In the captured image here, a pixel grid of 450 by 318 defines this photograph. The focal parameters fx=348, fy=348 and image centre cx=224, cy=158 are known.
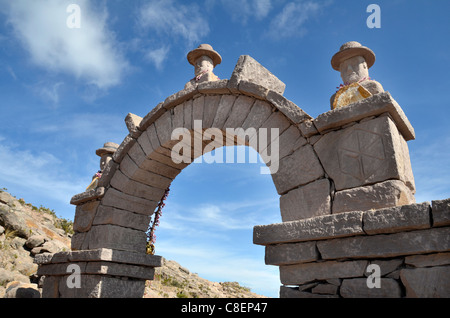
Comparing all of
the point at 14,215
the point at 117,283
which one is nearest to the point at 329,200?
the point at 117,283

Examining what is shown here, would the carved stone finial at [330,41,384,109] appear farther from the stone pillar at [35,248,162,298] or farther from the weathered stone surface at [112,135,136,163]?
the stone pillar at [35,248,162,298]

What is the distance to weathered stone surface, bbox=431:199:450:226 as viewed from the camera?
253 cm

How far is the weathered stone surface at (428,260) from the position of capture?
102 inches

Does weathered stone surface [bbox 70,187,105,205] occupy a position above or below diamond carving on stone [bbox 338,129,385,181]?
above

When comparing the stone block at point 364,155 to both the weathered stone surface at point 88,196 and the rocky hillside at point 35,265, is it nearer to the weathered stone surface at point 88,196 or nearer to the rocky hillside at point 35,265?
the weathered stone surface at point 88,196

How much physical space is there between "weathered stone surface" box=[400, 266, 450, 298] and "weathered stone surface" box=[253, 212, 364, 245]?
47cm

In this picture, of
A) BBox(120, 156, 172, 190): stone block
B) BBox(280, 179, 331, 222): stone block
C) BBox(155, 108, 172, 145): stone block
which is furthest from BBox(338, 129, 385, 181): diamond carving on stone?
BBox(120, 156, 172, 190): stone block

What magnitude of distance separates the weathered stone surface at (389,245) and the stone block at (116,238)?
343 centimetres

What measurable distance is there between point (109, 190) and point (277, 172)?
3116 mm

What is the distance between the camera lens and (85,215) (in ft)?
19.1
